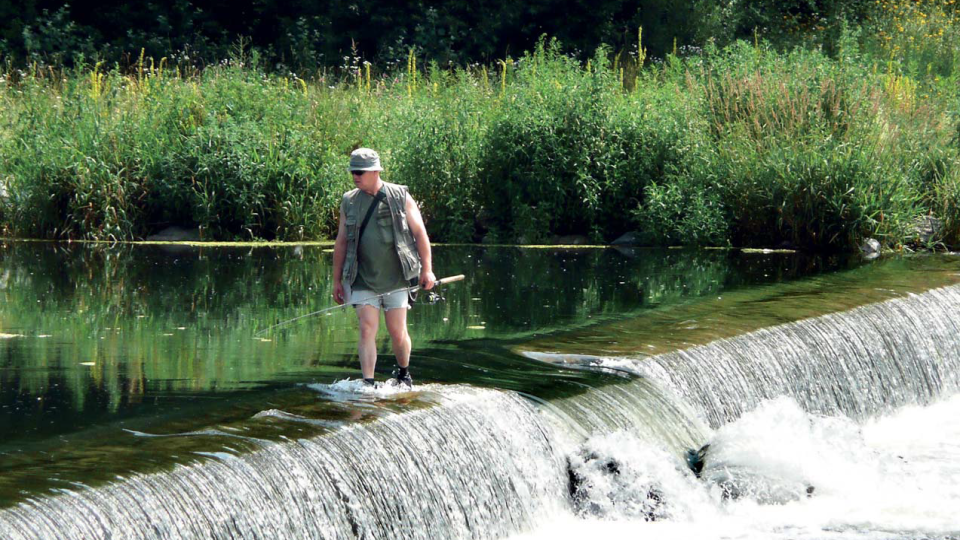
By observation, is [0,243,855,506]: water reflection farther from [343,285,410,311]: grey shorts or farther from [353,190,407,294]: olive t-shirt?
[353,190,407,294]: olive t-shirt

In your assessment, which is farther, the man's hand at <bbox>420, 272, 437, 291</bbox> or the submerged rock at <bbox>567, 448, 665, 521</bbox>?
the submerged rock at <bbox>567, 448, 665, 521</bbox>

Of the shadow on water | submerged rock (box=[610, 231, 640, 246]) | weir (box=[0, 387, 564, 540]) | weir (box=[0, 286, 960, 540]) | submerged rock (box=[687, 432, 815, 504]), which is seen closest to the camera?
weir (box=[0, 387, 564, 540])

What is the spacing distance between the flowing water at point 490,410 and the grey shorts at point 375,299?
0.54m

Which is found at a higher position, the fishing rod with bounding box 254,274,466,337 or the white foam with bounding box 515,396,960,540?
the fishing rod with bounding box 254,274,466,337

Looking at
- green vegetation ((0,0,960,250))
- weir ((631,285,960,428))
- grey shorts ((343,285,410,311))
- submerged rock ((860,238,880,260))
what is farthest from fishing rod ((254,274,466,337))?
submerged rock ((860,238,880,260))

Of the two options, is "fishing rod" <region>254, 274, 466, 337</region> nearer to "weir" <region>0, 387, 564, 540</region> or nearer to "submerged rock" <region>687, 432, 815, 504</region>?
"weir" <region>0, 387, 564, 540</region>

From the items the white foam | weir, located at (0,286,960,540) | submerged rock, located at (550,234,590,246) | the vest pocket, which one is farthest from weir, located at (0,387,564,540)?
submerged rock, located at (550,234,590,246)

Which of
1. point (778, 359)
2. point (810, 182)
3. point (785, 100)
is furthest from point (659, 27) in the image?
point (778, 359)

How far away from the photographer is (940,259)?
1544 cm

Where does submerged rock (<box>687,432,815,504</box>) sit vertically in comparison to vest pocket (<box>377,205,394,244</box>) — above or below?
below

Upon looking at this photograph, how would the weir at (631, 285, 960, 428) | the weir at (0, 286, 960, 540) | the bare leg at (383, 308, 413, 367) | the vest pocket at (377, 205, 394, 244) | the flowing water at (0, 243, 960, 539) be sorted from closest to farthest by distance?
1. the weir at (0, 286, 960, 540)
2. the flowing water at (0, 243, 960, 539)
3. the vest pocket at (377, 205, 394, 244)
4. the bare leg at (383, 308, 413, 367)
5. the weir at (631, 285, 960, 428)

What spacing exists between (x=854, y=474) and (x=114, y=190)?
35.3 feet

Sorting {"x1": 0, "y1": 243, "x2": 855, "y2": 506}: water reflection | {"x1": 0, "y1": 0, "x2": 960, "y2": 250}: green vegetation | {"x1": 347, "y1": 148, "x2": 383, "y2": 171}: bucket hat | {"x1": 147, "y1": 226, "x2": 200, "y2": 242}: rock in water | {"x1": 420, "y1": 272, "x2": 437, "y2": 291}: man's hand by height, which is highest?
{"x1": 0, "y1": 0, "x2": 960, "y2": 250}: green vegetation

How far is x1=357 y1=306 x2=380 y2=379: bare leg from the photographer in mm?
7527
